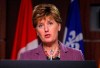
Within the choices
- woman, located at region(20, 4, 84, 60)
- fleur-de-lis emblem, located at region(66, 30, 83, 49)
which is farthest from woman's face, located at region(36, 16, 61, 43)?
fleur-de-lis emblem, located at region(66, 30, 83, 49)

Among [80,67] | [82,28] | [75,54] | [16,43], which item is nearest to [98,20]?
[82,28]

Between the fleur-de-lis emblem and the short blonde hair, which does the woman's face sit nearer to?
the short blonde hair

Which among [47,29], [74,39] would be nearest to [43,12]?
[47,29]

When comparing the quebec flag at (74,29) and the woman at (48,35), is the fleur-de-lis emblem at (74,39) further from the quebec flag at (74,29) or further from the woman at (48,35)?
the woman at (48,35)

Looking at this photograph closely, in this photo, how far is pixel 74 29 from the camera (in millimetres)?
2809

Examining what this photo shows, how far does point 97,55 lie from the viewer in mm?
2920

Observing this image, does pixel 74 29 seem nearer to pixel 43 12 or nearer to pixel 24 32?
pixel 24 32

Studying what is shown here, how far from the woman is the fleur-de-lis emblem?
1311mm

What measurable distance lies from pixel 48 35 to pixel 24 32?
4.85 feet

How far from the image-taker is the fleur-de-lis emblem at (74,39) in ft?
8.96

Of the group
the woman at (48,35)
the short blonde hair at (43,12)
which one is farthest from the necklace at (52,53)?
the short blonde hair at (43,12)

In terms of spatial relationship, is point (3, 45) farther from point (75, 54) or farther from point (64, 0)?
point (75, 54)

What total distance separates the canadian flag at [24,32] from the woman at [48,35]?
4.48 feet

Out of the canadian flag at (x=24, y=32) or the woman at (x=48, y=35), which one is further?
the canadian flag at (x=24, y=32)
